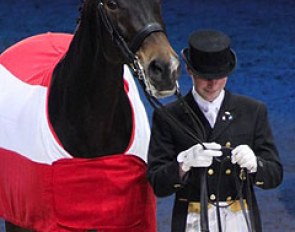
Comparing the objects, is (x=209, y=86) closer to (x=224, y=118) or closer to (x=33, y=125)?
(x=224, y=118)

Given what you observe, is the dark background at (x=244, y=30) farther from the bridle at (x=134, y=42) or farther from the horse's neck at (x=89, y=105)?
the bridle at (x=134, y=42)

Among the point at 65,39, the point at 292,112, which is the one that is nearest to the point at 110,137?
the point at 65,39

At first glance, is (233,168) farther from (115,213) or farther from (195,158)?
(115,213)

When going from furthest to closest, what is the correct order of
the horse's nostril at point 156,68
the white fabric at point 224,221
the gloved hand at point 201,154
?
the white fabric at point 224,221, the gloved hand at point 201,154, the horse's nostril at point 156,68

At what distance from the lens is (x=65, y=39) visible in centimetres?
270

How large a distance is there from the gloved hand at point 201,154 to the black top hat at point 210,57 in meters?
0.16

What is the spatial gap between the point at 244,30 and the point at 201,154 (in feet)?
7.81

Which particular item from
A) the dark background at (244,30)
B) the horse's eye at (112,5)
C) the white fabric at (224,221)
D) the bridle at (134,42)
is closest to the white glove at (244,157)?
the white fabric at (224,221)

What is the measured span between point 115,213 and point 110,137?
197mm

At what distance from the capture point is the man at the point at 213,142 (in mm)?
2133

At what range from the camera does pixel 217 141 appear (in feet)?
7.12

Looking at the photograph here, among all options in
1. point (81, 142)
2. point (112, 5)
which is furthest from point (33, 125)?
point (112, 5)

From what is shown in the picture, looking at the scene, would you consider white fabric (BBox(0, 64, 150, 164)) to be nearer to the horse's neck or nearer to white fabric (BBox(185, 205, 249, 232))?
the horse's neck

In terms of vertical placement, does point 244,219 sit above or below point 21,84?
below
